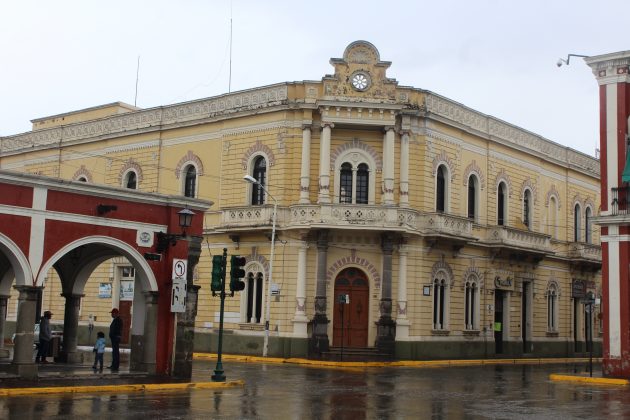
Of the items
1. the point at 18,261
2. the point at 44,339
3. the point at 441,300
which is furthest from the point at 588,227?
the point at 18,261

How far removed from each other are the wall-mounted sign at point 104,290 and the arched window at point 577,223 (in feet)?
82.6

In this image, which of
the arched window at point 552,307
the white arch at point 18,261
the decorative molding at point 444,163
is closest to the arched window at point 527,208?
the arched window at point 552,307

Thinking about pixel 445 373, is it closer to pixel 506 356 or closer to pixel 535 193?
pixel 506 356

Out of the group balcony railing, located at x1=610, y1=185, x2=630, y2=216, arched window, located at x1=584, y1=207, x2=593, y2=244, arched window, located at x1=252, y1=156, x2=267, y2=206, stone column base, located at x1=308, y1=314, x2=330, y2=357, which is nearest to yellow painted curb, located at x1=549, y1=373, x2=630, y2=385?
balcony railing, located at x1=610, y1=185, x2=630, y2=216

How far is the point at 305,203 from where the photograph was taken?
114ft

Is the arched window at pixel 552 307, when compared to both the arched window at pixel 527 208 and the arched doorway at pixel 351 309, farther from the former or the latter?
the arched doorway at pixel 351 309

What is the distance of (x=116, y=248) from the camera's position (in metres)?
22.4

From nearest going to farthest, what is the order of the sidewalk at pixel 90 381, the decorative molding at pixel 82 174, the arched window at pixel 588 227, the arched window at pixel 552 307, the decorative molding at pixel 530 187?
the sidewalk at pixel 90 381
the decorative molding at pixel 530 187
the decorative molding at pixel 82 174
the arched window at pixel 552 307
the arched window at pixel 588 227

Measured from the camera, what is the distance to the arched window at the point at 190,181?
129 feet

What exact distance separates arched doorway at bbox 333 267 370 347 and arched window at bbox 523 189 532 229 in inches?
468

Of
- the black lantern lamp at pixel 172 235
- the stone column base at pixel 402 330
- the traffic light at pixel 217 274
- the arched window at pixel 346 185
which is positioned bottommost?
the stone column base at pixel 402 330

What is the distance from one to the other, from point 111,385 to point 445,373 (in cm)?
1346

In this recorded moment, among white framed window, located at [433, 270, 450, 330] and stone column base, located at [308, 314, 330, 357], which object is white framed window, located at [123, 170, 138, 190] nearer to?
stone column base, located at [308, 314, 330, 357]

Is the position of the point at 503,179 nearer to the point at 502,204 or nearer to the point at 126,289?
the point at 502,204
